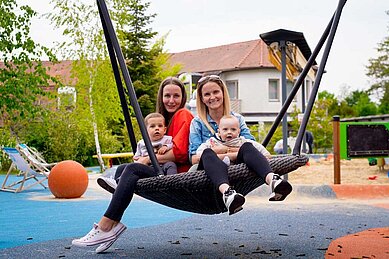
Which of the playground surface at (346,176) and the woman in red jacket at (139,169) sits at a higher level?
the woman in red jacket at (139,169)

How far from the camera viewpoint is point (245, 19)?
4.83 metres

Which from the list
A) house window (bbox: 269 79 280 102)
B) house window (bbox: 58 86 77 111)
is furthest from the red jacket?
house window (bbox: 269 79 280 102)

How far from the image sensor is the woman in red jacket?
300 centimetres

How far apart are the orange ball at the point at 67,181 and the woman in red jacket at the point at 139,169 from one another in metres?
4.05

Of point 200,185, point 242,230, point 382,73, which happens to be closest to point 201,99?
point 200,185

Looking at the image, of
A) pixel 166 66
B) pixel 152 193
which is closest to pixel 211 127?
pixel 152 193

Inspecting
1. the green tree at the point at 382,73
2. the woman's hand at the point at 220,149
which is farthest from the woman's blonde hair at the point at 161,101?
the green tree at the point at 382,73

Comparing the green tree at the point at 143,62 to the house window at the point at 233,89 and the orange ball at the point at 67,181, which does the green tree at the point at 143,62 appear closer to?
the house window at the point at 233,89

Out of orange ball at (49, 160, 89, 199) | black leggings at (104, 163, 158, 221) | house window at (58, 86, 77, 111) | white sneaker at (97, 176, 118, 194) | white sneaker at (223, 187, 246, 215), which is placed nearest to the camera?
white sneaker at (223, 187, 246, 215)

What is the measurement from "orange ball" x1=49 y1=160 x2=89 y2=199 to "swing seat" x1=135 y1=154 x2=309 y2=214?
453cm

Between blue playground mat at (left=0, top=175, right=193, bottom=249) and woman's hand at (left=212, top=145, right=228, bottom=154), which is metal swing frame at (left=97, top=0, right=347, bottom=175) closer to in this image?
woman's hand at (left=212, top=145, right=228, bottom=154)

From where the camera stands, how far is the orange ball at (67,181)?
288 inches

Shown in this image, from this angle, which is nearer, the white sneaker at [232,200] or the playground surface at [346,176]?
the white sneaker at [232,200]

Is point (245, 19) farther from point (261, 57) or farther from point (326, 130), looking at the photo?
point (261, 57)
